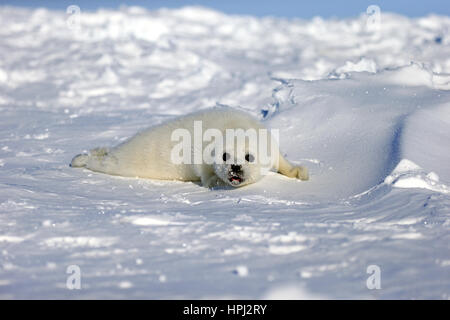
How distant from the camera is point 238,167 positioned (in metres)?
3.78

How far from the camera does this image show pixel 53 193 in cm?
348

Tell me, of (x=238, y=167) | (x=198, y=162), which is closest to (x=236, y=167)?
(x=238, y=167)

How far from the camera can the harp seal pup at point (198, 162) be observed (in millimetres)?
3834

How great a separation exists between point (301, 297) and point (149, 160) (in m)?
2.51

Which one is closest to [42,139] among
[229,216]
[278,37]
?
[229,216]

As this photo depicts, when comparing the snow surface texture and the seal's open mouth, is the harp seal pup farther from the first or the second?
the snow surface texture

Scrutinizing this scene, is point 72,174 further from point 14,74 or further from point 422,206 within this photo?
point 14,74

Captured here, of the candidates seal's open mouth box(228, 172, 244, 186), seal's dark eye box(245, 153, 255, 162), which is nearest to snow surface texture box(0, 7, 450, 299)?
seal's open mouth box(228, 172, 244, 186)

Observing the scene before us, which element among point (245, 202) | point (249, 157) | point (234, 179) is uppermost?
point (249, 157)

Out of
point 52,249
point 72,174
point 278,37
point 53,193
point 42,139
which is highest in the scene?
point 278,37

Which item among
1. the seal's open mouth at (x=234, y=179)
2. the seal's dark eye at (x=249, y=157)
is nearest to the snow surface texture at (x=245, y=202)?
the seal's open mouth at (x=234, y=179)

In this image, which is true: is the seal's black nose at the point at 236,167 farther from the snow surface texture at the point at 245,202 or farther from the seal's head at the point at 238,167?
the snow surface texture at the point at 245,202

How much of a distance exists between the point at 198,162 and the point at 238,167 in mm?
422

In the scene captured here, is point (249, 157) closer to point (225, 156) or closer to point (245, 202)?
point (225, 156)
